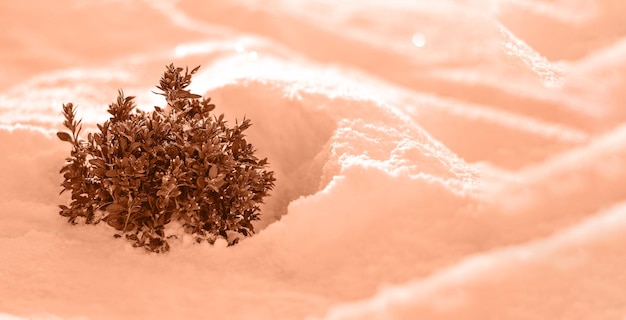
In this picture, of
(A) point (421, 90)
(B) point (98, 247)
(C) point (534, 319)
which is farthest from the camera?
(A) point (421, 90)

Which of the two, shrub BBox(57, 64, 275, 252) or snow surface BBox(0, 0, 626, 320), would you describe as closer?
snow surface BBox(0, 0, 626, 320)

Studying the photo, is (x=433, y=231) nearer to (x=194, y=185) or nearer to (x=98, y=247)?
(x=194, y=185)

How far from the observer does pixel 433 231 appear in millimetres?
3000

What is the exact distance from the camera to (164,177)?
2814 millimetres

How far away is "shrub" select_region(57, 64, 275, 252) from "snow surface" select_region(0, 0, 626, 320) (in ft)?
0.38

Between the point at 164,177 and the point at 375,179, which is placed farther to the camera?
the point at 375,179

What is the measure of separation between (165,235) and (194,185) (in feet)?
0.95

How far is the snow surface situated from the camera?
266 cm

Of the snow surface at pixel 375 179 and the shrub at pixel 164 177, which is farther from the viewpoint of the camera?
the shrub at pixel 164 177

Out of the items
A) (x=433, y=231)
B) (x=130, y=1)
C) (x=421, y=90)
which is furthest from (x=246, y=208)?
(x=130, y=1)

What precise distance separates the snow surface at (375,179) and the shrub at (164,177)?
116 mm

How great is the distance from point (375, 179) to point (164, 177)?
100 cm

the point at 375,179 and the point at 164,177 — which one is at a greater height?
the point at 375,179

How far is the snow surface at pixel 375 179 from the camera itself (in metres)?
2.66
